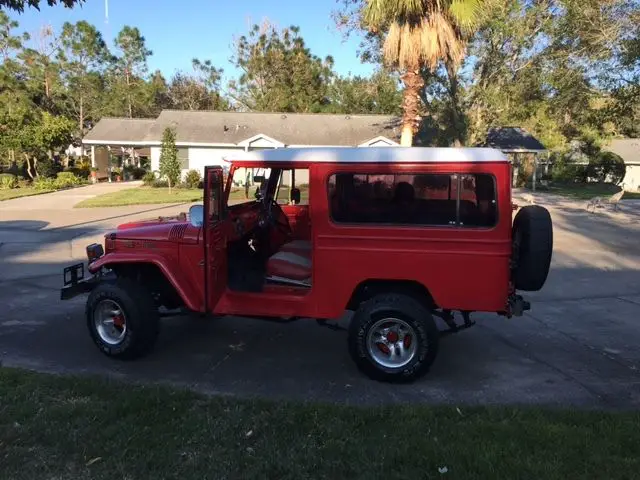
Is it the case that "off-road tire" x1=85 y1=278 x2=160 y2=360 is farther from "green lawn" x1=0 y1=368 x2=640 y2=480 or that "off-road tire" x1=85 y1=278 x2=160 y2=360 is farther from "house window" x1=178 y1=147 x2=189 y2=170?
"house window" x1=178 y1=147 x2=189 y2=170

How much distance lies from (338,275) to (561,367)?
235 cm

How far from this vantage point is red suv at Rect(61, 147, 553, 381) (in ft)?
15.0

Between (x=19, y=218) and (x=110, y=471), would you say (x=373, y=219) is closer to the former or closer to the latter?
(x=110, y=471)

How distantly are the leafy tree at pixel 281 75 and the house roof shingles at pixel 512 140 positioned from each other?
19.9 meters

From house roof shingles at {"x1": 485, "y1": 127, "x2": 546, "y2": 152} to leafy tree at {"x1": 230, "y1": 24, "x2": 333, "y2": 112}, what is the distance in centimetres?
1988

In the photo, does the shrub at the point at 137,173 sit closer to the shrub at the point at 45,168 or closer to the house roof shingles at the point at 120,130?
the house roof shingles at the point at 120,130

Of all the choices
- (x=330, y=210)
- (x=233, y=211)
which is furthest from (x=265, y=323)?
(x=330, y=210)

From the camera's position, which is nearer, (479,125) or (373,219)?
(373,219)

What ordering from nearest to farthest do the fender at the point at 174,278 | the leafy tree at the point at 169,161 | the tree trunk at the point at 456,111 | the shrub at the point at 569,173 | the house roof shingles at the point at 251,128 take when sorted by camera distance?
the fender at the point at 174,278
the leafy tree at the point at 169,161
the tree trunk at the point at 456,111
the house roof shingles at the point at 251,128
the shrub at the point at 569,173

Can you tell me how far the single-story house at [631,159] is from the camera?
42062 mm

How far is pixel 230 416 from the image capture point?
12.9 feet

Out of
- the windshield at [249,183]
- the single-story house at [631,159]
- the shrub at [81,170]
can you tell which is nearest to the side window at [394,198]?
the windshield at [249,183]

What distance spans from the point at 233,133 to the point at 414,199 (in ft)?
104

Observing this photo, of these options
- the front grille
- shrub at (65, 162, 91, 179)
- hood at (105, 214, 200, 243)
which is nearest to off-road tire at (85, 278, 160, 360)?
hood at (105, 214, 200, 243)
